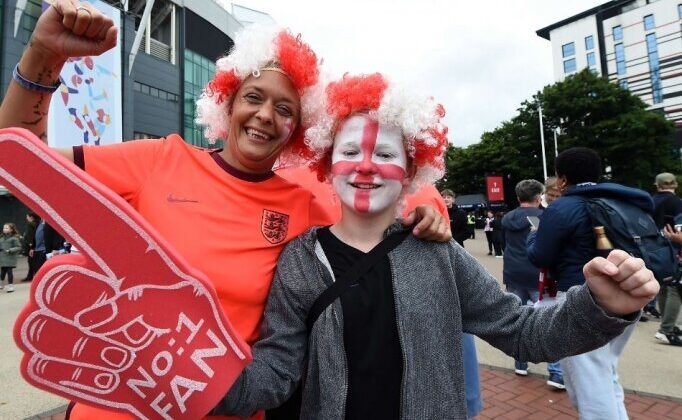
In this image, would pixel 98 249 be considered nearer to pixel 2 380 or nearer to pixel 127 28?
pixel 2 380

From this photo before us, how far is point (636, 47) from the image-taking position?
138 ft

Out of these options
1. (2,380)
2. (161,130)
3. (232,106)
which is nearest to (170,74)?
(161,130)

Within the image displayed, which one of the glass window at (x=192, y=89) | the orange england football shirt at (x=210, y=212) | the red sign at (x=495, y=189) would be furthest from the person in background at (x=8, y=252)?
the red sign at (x=495, y=189)

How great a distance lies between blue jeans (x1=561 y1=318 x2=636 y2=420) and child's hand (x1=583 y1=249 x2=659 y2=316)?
175 centimetres

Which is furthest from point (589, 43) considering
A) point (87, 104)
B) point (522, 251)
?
point (522, 251)

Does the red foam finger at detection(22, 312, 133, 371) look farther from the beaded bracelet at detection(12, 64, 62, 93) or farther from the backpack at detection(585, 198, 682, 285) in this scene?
the backpack at detection(585, 198, 682, 285)

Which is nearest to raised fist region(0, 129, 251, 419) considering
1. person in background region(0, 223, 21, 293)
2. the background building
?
person in background region(0, 223, 21, 293)

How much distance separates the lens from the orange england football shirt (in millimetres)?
1391

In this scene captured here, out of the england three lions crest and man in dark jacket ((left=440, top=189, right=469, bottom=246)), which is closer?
the england three lions crest

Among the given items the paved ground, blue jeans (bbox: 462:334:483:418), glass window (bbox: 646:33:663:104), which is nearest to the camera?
blue jeans (bbox: 462:334:483:418)

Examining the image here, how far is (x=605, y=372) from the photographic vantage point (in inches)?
103

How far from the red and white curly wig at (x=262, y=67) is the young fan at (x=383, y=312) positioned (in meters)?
0.27

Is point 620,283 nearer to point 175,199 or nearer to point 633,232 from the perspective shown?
point 175,199

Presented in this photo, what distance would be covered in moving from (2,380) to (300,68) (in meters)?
4.60
